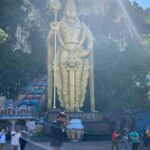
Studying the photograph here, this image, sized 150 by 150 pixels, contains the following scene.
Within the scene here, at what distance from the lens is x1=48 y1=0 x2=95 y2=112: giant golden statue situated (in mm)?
26156

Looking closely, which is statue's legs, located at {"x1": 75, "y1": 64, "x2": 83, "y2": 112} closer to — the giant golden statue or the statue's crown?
the giant golden statue

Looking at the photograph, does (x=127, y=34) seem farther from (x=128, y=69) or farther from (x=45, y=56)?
(x=45, y=56)

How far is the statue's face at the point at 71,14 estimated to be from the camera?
26.5 m

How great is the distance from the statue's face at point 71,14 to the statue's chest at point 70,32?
0.60 meters

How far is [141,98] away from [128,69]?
1948 millimetres

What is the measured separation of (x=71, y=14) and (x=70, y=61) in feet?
9.85

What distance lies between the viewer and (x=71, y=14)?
2653 centimetres

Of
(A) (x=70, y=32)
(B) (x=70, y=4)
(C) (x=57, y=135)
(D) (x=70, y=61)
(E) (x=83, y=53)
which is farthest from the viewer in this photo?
Answer: (B) (x=70, y=4)

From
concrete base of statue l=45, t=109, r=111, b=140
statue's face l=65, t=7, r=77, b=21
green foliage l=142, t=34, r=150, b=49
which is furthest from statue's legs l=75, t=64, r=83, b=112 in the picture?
green foliage l=142, t=34, r=150, b=49

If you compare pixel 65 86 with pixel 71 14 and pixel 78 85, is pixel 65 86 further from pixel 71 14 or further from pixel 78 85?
pixel 71 14

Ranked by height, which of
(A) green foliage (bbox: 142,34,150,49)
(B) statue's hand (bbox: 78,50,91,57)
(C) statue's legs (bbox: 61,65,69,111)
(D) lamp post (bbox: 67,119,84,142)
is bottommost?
(D) lamp post (bbox: 67,119,84,142)

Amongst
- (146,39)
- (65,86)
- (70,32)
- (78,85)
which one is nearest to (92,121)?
(78,85)

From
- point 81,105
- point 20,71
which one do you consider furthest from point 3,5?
point 81,105

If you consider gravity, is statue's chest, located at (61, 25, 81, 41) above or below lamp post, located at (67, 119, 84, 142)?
above
